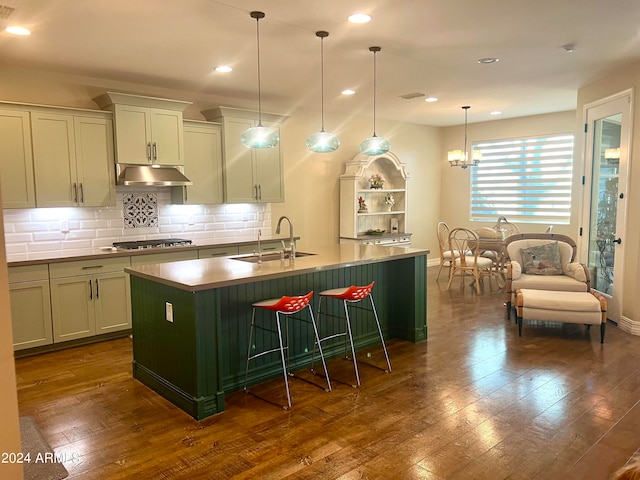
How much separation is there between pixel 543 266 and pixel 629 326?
3.42 ft

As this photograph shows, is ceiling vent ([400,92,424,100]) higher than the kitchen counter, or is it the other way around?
ceiling vent ([400,92,424,100])

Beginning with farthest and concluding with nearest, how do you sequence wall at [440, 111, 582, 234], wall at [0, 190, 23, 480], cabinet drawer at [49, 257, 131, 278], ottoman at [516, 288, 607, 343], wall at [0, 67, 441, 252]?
wall at [440, 111, 582, 234] < wall at [0, 67, 441, 252] < ottoman at [516, 288, 607, 343] < cabinet drawer at [49, 257, 131, 278] < wall at [0, 190, 23, 480]

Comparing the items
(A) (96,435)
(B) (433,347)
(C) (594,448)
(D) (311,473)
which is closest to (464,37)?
(B) (433,347)

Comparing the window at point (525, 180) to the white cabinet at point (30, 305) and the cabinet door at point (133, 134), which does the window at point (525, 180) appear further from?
the white cabinet at point (30, 305)

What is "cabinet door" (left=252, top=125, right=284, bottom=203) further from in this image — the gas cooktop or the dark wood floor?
the dark wood floor

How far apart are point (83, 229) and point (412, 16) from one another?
382cm

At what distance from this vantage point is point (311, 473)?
2502mm

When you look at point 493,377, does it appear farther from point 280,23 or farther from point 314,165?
point 314,165

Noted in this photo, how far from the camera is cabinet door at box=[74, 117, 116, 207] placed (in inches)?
186

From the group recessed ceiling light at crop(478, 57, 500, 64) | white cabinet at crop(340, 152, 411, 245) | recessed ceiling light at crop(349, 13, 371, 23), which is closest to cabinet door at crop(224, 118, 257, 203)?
white cabinet at crop(340, 152, 411, 245)

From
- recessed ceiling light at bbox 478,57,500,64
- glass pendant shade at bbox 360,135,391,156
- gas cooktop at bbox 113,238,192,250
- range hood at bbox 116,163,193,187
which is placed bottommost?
gas cooktop at bbox 113,238,192,250

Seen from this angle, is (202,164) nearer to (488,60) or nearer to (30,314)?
(30,314)

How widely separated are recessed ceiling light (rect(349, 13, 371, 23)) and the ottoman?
10.2ft

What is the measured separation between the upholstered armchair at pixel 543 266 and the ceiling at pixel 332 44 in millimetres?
1871
